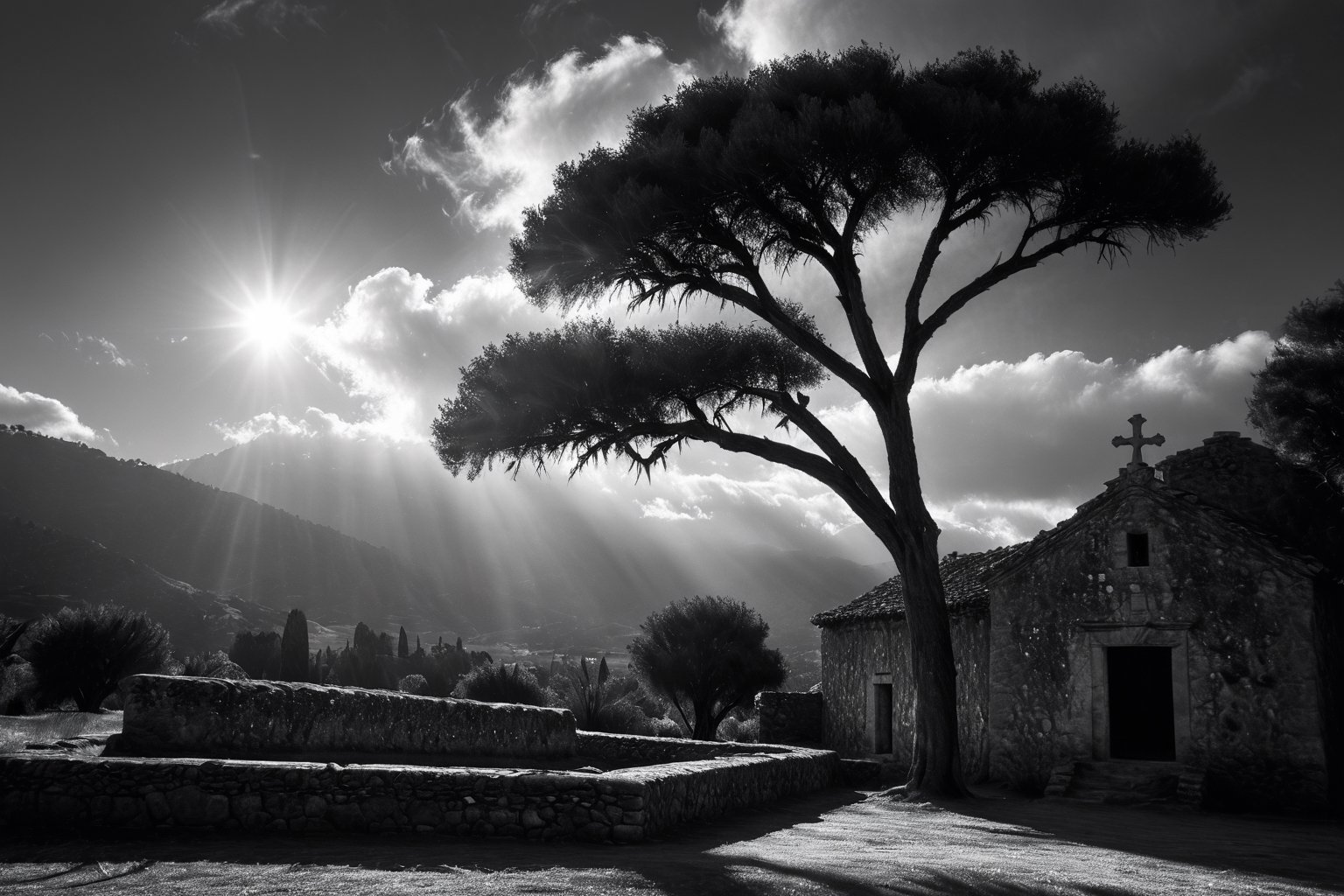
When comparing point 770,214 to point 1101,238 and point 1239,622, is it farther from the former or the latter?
point 1239,622

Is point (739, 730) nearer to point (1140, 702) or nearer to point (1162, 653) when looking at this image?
point (1140, 702)

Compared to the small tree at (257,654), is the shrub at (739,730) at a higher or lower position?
lower

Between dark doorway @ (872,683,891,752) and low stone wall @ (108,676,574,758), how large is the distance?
9.20 m

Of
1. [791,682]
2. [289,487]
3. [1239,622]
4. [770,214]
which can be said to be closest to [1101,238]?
[770,214]

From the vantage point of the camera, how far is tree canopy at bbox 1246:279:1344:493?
704 inches

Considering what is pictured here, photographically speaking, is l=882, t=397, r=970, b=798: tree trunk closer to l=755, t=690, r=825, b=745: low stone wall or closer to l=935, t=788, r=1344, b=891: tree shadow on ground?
l=935, t=788, r=1344, b=891: tree shadow on ground

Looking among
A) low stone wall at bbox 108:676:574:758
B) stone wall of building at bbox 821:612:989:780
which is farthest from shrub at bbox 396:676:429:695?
low stone wall at bbox 108:676:574:758

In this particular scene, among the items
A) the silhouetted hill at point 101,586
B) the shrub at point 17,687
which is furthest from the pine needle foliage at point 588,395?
the silhouetted hill at point 101,586

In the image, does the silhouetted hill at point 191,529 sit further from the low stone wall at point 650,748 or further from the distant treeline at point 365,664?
the low stone wall at point 650,748

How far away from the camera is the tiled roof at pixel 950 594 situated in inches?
720

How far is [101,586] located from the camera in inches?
2785

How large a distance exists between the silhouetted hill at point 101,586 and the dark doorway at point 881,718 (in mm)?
55563

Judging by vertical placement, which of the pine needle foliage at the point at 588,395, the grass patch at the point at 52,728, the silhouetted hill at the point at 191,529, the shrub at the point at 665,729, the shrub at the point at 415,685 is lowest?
the shrub at the point at 665,729

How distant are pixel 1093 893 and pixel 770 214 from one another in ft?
37.4
